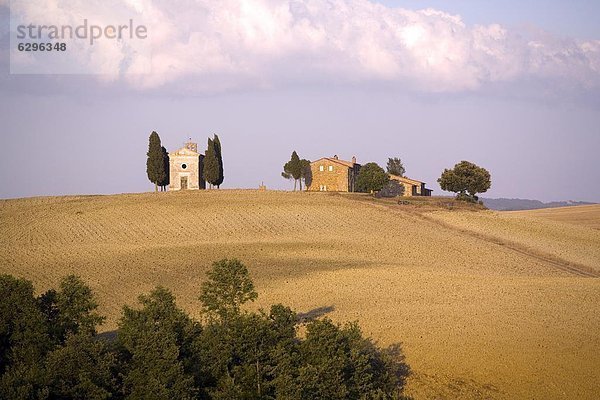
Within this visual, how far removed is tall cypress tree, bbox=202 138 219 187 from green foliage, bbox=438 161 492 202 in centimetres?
2860

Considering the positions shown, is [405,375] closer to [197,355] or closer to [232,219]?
[197,355]

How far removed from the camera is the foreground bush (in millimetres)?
18234

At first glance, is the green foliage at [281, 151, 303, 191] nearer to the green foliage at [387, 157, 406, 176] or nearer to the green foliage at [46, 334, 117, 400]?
the green foliage at [387, 157, 406, 176]

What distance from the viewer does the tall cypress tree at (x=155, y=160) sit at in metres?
85.0

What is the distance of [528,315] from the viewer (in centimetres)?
3250

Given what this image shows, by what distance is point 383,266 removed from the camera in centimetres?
4591

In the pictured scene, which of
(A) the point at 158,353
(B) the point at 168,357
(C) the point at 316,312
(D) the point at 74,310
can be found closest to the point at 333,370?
(B) the point at 168,357

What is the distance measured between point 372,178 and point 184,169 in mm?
22471

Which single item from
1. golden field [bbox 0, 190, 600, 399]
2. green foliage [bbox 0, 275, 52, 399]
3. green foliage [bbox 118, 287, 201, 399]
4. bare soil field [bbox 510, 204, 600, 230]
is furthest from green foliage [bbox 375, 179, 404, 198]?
green foliage [bbox 0, 275, 52, 399]

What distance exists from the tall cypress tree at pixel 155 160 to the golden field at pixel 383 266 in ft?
22.9

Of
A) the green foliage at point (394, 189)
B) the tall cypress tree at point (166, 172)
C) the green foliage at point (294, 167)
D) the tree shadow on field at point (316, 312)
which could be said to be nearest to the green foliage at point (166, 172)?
the tall cypress tree at point (166, 172)

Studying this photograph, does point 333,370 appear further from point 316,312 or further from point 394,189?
point 394,189

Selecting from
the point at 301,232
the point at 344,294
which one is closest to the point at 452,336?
the point at 344,294

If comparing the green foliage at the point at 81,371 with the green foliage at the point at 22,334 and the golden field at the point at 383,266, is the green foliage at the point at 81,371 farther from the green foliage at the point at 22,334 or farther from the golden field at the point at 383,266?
the golden field at the point at 383,266
